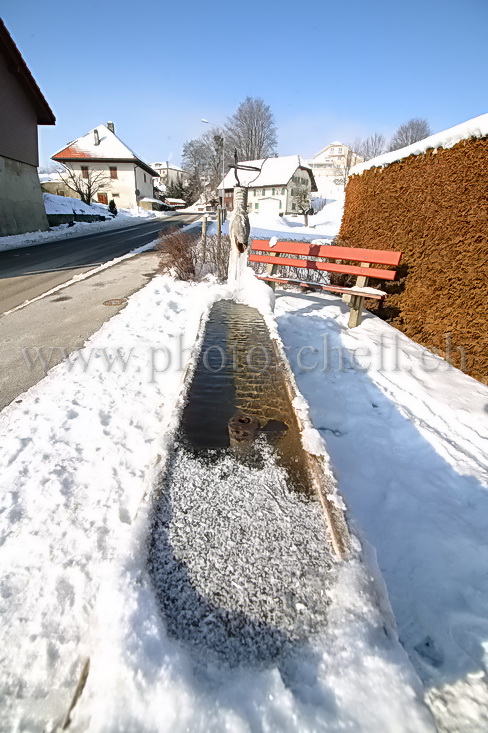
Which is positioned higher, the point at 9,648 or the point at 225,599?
the point at 225,599

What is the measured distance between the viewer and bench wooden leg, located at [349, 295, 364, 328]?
19.1ft

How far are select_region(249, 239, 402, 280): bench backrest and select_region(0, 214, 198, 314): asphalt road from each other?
17.4 feet

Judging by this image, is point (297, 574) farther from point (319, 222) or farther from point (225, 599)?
point (319, 222)

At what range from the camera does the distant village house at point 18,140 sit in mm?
16859

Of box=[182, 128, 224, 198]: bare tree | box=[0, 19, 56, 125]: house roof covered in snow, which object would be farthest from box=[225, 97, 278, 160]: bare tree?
box=[0, 19, 56, 125]: house roof covered in snow

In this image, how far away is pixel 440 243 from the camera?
5176mm

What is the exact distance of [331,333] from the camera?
5.75 meters

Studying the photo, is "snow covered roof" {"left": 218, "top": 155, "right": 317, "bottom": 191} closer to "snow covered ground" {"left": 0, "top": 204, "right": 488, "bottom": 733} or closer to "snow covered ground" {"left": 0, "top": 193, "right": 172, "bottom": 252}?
"snow covered ground" {"left": 0, "top": 193, "right": 172, "bottom": 252}

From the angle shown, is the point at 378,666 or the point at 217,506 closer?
the point at 378,666

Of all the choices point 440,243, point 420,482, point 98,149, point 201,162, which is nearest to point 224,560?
point 420,482

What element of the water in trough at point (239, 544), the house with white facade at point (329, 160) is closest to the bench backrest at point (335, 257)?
the water in trough at point (239, 544)

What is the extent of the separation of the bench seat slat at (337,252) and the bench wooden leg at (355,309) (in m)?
0.73

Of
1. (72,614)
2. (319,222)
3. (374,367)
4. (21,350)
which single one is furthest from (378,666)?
(319,222)

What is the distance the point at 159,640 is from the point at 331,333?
5.03m
